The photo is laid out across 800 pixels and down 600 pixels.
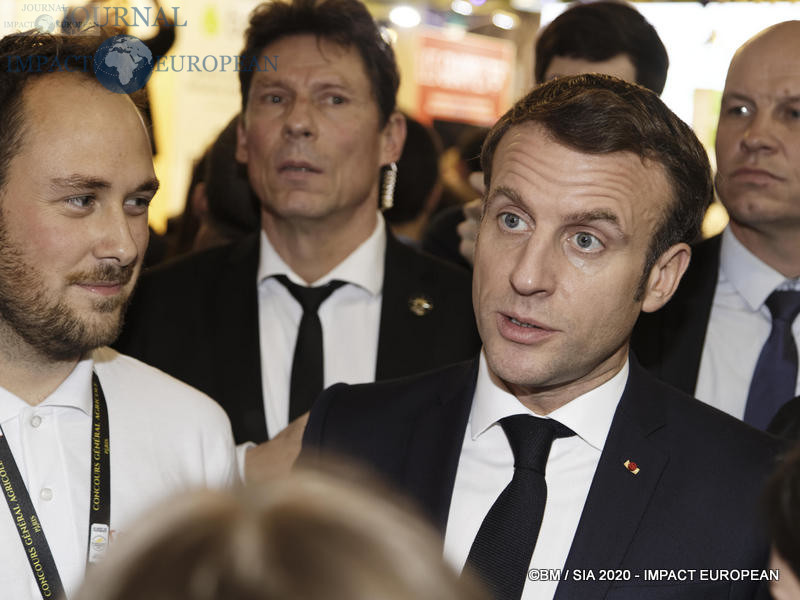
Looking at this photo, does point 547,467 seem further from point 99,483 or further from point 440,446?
point 99,483

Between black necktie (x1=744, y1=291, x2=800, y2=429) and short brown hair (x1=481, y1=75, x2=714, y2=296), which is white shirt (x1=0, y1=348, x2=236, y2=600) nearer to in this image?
short brown hair (x1=481, y1=75, x2=714, y2=296)

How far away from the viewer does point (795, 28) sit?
2725 mm

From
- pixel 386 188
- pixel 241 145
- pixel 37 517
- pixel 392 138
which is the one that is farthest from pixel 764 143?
pixel 37 517

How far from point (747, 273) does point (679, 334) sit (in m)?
0.28

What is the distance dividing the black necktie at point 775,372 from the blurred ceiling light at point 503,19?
807 centimetres

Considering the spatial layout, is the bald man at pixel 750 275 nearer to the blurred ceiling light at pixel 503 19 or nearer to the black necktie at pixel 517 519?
the black necktie at pixel 517 519

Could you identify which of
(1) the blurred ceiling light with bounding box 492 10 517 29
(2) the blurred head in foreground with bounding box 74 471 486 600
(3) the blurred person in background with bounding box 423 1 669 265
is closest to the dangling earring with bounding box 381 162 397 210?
(3) the blurred person in background with bounding box 423 1 669 265

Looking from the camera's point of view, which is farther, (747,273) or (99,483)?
(747,273)

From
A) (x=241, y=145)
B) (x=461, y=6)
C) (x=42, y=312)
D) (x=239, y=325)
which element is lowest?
(x=461, y=6)

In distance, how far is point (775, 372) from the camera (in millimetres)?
2525

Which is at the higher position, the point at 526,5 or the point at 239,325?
the point at 239,325

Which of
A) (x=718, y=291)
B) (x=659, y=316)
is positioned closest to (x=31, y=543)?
(x=659, y=316)

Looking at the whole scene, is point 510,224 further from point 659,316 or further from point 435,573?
point 435,573

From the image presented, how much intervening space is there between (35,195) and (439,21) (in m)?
8.86
